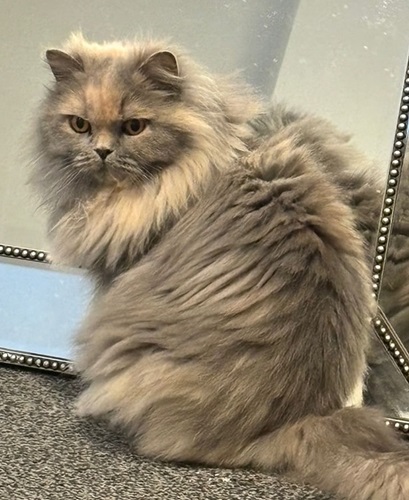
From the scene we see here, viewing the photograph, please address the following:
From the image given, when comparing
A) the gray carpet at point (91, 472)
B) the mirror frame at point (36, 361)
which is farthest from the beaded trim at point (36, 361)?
the gray carpet at point (91, 472)

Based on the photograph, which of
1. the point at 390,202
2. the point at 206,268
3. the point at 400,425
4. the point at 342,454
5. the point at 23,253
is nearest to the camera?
the point at 342,454

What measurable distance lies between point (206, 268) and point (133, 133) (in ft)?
0.86

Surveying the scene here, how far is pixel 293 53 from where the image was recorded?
60.1 inches

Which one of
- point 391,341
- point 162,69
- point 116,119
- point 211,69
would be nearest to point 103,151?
point 116,119

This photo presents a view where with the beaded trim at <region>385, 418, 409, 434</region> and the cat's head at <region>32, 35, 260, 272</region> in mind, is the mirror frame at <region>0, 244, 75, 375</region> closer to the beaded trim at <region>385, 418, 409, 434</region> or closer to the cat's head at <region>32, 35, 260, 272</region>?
the cat's head at <region>32, 35, 260, 272</region>

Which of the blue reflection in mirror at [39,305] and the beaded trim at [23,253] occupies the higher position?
the beaded trim at [23,253]

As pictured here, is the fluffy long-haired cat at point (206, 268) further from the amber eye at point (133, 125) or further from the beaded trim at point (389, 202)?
the beaded trim at point (389, 202)

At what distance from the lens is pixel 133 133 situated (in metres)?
1.22

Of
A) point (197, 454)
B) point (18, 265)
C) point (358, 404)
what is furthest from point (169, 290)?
point (18, 265)

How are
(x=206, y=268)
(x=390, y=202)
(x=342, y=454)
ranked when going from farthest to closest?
(x=390, y=202), (x=206, y=268), (x=342, y=454)

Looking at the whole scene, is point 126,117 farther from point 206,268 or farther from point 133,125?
point 206,268

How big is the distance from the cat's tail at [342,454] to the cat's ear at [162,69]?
23.8 inches

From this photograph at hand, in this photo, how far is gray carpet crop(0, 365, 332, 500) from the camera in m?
1.02

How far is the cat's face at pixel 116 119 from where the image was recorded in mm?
1206
